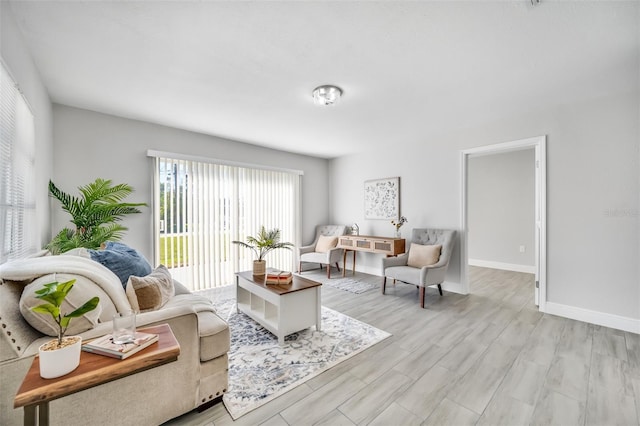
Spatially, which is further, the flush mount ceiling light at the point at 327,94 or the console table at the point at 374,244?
the console table at the point at 374,244

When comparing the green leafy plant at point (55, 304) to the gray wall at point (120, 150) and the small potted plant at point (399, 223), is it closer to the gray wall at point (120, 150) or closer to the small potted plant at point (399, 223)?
the gray wall at point (120, 150)

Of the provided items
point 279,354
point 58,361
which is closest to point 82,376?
point 58,361

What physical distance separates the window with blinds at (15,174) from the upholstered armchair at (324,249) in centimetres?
359

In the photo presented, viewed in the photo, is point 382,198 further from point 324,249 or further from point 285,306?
point 285,306

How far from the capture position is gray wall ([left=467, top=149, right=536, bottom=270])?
16.6 ft

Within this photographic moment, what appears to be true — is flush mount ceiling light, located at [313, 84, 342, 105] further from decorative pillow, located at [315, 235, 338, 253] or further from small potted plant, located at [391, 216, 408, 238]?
decorative pillow, located at [315, 235, 338, 253]

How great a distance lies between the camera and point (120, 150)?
3.38 meters

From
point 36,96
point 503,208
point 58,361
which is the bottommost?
point 58,361

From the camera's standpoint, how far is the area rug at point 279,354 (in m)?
1.74

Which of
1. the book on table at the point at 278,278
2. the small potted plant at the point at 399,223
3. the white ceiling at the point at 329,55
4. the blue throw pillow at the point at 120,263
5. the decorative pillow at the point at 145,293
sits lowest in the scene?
the book on table at the point at 278,278

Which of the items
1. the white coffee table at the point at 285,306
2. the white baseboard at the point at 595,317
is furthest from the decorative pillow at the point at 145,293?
the white baseboard at the point at 595,317

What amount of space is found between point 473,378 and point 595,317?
2027 mm

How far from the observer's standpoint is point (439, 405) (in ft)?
5.29

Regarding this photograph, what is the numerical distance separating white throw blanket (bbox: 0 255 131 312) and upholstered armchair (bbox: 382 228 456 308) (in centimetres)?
297
